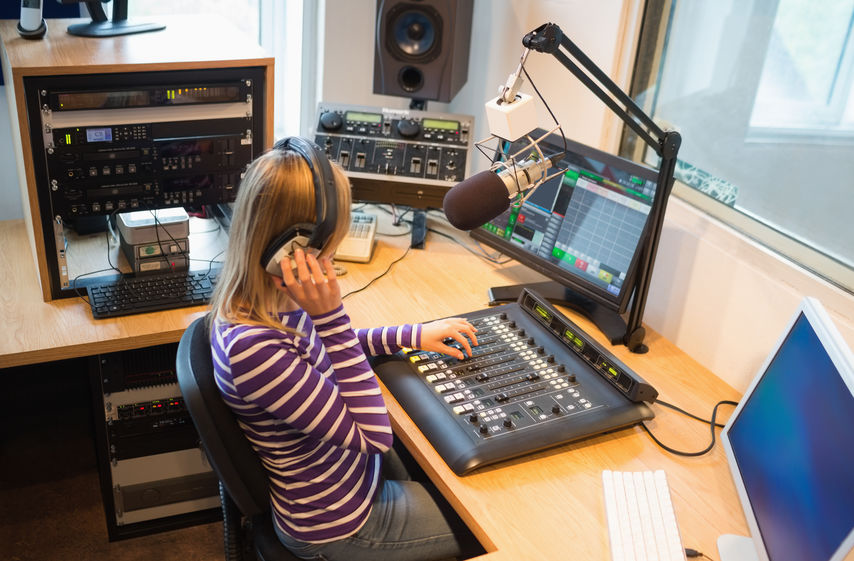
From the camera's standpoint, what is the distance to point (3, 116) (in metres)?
2.13

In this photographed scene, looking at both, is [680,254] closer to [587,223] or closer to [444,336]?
[587,223]

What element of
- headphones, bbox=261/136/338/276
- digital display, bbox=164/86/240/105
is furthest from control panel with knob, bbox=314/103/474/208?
headphones, bbox=261/136/338/276

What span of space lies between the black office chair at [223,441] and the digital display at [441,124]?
0.96 m

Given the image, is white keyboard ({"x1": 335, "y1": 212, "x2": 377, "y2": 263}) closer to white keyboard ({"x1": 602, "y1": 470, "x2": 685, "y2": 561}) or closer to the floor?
the floor

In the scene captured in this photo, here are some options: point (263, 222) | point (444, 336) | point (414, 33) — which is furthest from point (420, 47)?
point (263, 222)

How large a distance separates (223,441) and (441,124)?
1.12 metres

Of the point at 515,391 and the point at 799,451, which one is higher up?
the point at 799,451

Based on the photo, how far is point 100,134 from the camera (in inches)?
66.7

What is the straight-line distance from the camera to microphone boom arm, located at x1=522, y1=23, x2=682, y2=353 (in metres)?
1.43

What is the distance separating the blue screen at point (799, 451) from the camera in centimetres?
100

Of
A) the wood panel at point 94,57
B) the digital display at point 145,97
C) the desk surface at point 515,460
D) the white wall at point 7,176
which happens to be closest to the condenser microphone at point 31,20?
the wood panel at point 94,57

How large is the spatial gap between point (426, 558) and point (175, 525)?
3.03 feet

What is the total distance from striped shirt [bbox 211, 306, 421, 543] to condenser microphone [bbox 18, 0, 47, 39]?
924 mm

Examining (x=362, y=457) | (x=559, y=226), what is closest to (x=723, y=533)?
(x=362, y=457)
